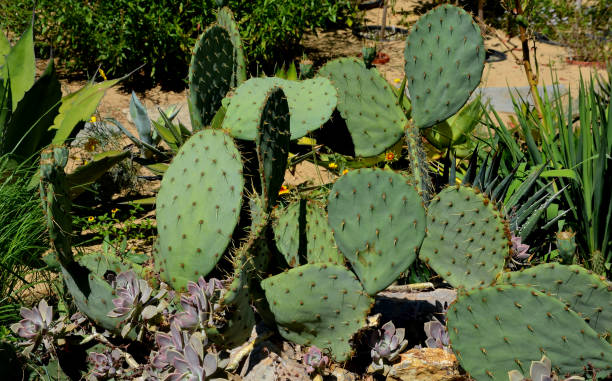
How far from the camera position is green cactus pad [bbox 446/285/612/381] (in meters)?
1.91

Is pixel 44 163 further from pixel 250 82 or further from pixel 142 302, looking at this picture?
pixel 250 82

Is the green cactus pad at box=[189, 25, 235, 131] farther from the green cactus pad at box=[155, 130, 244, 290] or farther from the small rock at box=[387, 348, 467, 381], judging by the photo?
the small rock at box=[387, 348, 467, 381]

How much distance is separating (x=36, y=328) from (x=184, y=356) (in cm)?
53

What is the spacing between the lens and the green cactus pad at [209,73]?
2836 mm

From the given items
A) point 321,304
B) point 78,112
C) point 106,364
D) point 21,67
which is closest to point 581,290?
point 321,304

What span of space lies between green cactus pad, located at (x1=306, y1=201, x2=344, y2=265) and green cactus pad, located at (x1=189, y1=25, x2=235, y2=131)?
34.4 inches

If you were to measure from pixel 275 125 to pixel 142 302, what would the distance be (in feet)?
2.44

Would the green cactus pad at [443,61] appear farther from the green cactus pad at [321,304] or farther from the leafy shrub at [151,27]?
the leafy shrub at [151,27]

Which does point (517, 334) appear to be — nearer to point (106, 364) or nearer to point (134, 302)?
point (134, 302)

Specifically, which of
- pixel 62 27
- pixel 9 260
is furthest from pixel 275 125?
pixel 62 27

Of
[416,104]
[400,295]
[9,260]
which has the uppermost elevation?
[416,104]

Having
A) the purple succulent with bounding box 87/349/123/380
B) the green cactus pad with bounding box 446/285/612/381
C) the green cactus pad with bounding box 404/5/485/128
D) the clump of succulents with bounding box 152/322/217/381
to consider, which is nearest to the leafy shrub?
the green cactus pad with bounding box 404/5/485/128

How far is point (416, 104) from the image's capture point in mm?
2916

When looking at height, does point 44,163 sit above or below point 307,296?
above
